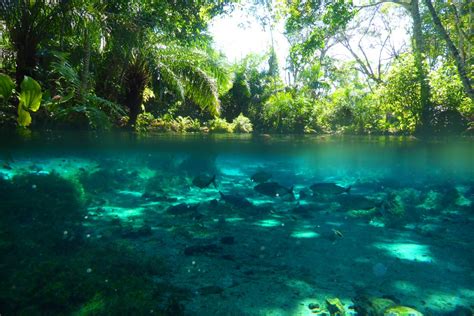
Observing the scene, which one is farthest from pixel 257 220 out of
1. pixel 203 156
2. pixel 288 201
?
pixel 203 156

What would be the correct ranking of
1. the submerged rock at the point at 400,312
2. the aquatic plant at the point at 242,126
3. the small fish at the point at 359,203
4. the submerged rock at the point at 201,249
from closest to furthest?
the submerged rock at the point at 400,312 < the submerged rock at the point at 201,249 < the small fish at the point at 359,203 < the aquatic plant at the point at 242,126

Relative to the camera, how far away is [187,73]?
43.3 feet

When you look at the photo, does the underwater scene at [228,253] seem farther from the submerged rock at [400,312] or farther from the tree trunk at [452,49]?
the tree trunk at [452,49]

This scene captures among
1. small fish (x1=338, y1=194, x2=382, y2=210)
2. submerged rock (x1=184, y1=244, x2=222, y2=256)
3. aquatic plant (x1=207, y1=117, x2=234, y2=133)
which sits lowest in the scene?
submerged rock (x1=184, y1=244, x2=222, y2=256)

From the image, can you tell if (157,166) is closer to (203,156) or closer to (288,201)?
(203,156)

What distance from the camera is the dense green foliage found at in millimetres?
8992

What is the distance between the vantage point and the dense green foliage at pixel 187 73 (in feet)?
29.5

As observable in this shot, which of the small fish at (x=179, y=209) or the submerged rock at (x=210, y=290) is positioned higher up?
→ the small fish at (x=179, y=209)

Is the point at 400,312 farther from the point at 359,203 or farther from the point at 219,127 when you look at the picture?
the point at 219,127

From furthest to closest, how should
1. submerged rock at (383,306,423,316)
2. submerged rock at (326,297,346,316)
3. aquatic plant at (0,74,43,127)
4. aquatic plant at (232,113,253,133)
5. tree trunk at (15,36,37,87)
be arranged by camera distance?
aquatic plant at (232,113,253,133) < tree trunk at (15,36,37,87) < aquatic plant at (0,74,43,127) < submerged rock at (326,297,346,316) < submerged rock at (383,306,423,316)

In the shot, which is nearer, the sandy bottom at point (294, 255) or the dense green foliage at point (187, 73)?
the sandy bottom at point (294, 255)

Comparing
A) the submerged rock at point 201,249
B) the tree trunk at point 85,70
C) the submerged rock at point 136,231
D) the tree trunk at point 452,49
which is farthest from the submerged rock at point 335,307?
the tree trunk at point 452,49

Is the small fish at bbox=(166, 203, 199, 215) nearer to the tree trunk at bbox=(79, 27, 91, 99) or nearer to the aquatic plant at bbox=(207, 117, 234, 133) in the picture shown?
the tree trunk at bbox=(79, 27, 91, 99)

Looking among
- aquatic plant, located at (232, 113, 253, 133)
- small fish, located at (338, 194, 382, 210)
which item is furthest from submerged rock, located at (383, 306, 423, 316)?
aquatic plant, located at (232, 113, 253, 133)
